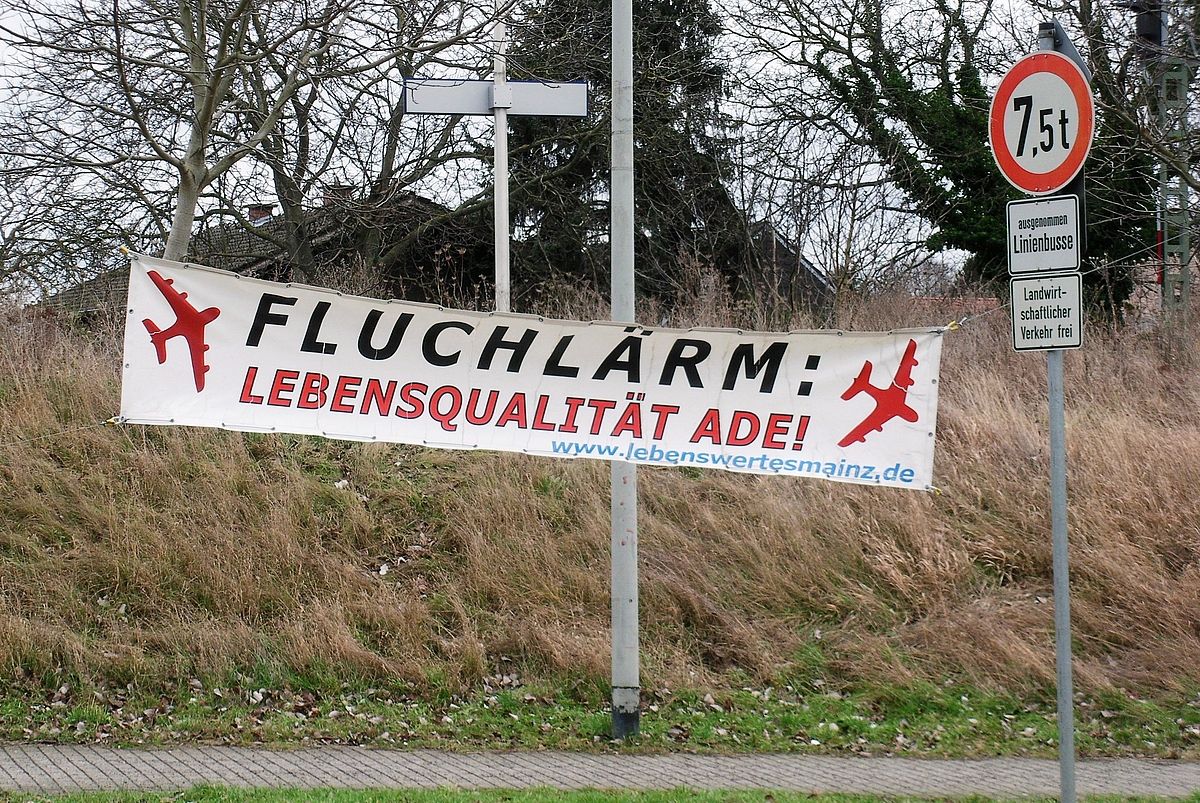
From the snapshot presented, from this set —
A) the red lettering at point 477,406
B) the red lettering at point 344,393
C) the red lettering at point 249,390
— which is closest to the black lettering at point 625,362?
the red lettering at point 477,406

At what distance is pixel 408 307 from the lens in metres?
6.27

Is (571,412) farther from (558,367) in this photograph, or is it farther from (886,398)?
(886,398)

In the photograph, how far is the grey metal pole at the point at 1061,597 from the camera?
462cm

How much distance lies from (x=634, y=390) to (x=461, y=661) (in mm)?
2584

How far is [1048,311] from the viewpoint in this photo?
479 centimetres

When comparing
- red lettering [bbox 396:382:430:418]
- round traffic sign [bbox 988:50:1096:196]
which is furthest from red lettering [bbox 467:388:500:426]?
round traffic sign [bbox 988:50:1096:196]

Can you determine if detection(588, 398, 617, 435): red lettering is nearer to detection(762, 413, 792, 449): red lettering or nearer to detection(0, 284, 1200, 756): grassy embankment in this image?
detection(762, 413, 792, 449): red lettering

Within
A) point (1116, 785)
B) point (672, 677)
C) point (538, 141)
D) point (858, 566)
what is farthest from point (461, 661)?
point (538, 141)

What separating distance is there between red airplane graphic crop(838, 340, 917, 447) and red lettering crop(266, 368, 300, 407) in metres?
3.22

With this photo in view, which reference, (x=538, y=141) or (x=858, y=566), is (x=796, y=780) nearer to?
(x=858, y=566)

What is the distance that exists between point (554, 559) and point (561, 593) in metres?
0.36

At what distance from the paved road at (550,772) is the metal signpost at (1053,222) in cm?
155

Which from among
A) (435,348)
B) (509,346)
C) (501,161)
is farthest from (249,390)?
(501,161)

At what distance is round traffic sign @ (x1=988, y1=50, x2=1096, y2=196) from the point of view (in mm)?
4746
